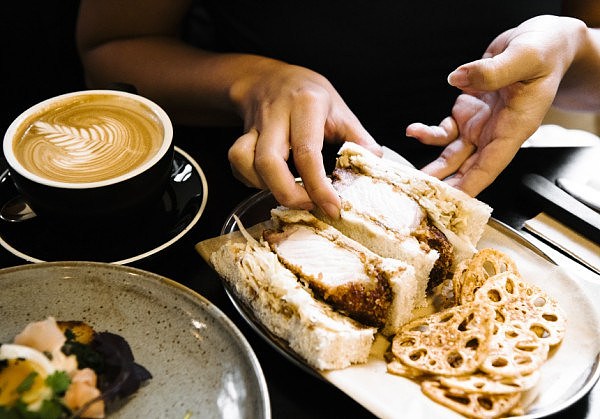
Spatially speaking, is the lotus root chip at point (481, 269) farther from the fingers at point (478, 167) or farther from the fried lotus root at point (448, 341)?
the fingers at point (478, 167)

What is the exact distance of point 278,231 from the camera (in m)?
1.34

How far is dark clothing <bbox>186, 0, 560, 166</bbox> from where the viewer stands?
1.88m

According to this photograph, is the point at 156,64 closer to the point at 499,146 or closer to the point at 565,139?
the point at 499,146

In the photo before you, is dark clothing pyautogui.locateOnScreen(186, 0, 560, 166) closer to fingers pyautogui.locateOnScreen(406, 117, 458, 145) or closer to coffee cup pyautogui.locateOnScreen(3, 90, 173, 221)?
fingers pyautogui.locateOnScreen(406, 117, 458, 145)

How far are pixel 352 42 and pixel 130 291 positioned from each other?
1.18 m

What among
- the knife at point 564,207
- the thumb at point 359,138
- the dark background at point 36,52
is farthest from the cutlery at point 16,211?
the knife at point 564,207

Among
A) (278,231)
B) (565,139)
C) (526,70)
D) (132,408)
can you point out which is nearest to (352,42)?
(526,70)

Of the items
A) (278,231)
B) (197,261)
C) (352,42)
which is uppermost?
(352,42)

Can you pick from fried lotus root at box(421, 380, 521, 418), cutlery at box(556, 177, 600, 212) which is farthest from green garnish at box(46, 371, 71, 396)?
cutlery at box(556, 177, 600, 212)

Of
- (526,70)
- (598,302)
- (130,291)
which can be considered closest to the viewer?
(130,291)

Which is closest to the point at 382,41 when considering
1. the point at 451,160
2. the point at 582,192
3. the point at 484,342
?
the point at 451,160

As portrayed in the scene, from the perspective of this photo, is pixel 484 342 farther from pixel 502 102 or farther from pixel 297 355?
pixel 502 102

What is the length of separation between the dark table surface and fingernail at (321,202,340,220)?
0.96 feet

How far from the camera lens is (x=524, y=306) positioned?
1213 millimetres
